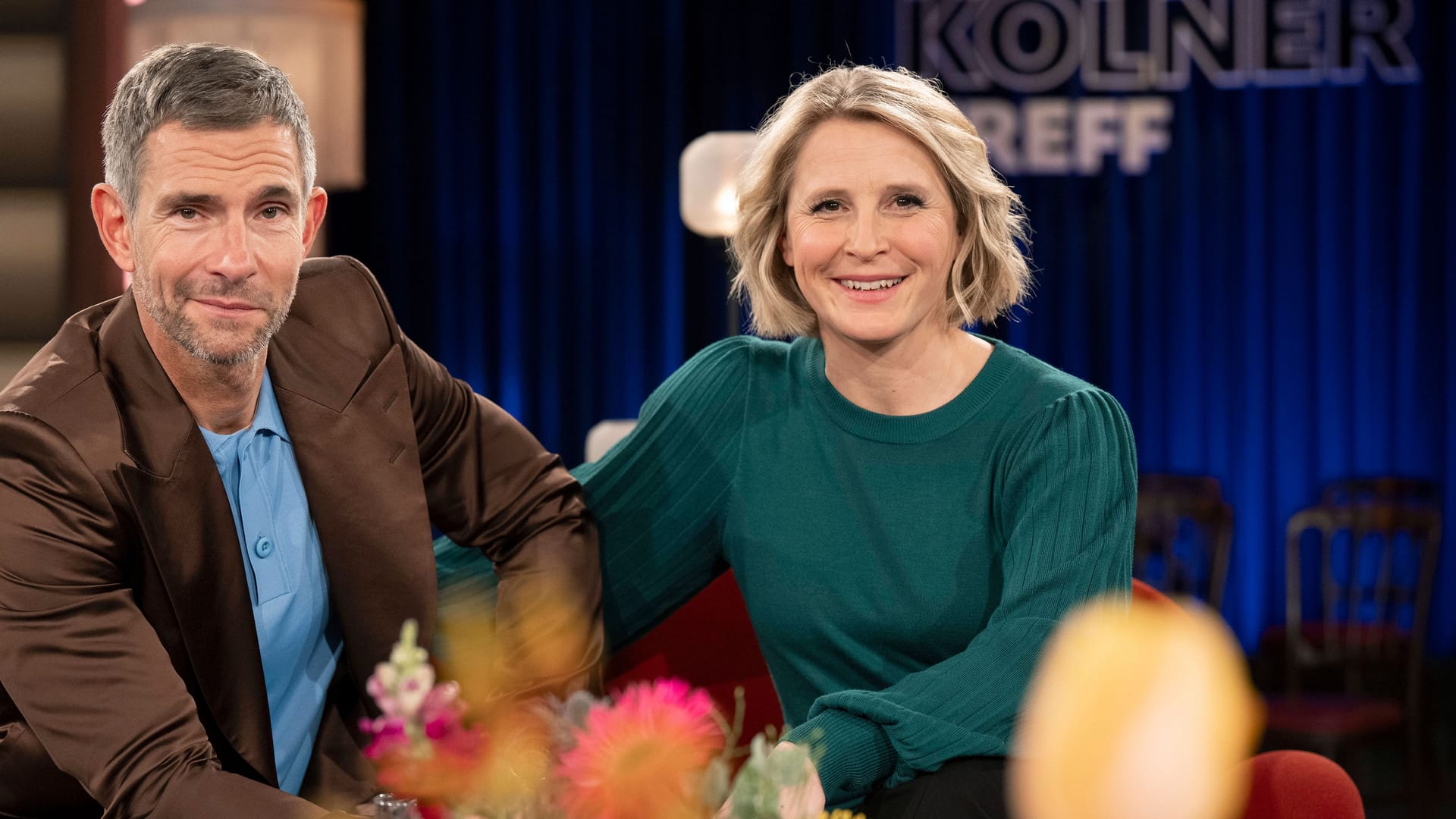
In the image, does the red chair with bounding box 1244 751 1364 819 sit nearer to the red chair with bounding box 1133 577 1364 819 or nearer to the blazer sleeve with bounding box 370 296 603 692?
the red chair with bounding box 1133 577 1364 819

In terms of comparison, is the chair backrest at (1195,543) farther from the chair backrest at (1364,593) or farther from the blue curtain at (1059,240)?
the blue curtain at (1059,240)

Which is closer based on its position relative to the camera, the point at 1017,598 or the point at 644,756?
the point at 644,756

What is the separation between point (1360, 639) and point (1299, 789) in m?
3.30

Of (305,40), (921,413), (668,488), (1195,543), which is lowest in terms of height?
(1195,543)

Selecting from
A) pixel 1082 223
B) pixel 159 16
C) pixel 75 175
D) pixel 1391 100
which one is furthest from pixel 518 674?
pixel 1391 100

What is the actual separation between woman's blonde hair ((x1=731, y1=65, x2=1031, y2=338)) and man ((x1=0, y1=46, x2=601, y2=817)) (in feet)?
1.33

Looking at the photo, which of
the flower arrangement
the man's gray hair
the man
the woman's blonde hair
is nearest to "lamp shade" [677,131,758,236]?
the woman's blonde hair

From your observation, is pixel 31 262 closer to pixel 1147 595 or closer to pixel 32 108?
pixel 32 108

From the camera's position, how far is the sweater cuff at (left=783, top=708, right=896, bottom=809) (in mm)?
1449

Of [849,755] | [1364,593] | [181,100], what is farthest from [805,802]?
[1364,593]

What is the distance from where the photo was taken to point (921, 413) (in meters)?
1.73

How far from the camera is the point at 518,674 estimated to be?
5.62ft

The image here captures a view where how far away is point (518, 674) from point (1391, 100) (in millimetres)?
5157

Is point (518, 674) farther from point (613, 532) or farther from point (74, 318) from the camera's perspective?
point (74, 318)
